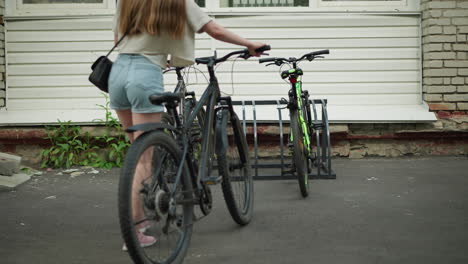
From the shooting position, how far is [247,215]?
452cm

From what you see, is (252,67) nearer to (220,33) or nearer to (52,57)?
(52,57)

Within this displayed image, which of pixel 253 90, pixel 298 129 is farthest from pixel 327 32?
pixel 298 129

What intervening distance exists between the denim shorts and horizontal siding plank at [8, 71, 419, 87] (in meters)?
4.18

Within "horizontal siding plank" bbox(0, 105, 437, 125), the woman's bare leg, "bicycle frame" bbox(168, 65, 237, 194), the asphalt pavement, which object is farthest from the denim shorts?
"horizontal siding plank" bbox(0, 105, 437, 125)

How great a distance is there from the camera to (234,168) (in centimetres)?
435

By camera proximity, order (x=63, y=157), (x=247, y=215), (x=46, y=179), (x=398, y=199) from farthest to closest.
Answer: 1. (x=63, y=157)
2. (x=46, y=179)
3. (x=398, y=199)
4. (x=247, y=215)

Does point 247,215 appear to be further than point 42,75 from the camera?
No

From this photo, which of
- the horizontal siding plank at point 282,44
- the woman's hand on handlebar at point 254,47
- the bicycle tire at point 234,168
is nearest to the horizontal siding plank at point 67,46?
the horizontal siding plank at point 282,44

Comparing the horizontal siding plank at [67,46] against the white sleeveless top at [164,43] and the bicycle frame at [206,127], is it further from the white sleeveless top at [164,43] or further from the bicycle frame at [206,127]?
the white sleeveless top at [164,43]

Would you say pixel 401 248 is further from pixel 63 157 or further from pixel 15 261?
pixel 63 157

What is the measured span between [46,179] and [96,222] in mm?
2239

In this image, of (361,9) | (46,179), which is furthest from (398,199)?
(46,179)

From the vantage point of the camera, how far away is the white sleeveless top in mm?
3541

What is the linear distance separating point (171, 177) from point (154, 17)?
890 millimetres
